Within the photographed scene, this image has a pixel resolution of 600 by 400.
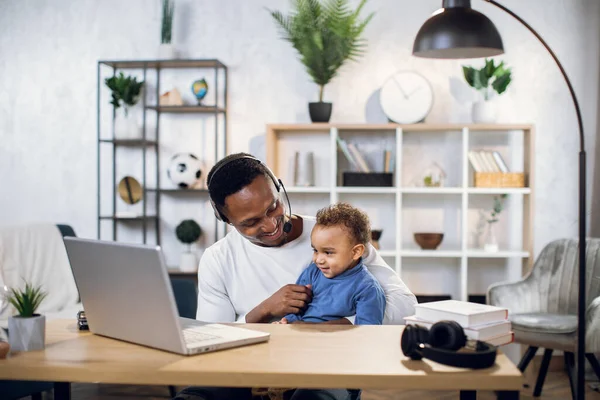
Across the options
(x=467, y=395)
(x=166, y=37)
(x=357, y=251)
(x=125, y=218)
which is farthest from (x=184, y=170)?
(x=467, y=395)

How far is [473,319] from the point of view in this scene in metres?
1.52

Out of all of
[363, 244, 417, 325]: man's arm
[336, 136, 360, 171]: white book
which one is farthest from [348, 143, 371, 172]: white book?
[363, 244, 417, 325]: man's arm

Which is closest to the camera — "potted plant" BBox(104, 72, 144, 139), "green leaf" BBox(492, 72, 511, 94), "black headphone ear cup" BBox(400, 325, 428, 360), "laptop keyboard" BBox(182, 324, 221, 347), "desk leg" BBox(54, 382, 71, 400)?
"black headphone ear cup" BBox(400, 325, 428, 360)

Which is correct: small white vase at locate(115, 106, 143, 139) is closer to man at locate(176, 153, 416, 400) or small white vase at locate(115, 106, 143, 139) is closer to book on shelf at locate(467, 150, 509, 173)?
book on shelf at locate(467, 150, 509, 173)

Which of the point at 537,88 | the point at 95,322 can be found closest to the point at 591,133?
the point at 537,88

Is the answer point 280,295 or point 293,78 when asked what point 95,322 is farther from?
point 293,78

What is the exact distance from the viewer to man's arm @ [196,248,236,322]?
7.39ft

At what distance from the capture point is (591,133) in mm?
4742

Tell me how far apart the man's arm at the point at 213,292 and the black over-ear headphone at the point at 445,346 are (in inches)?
36.1

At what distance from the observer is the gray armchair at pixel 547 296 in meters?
3.80

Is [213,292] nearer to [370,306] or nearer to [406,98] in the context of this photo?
[370,306]

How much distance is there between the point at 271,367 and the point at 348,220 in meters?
0.84

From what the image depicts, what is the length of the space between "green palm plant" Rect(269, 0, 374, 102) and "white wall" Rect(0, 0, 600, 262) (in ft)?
1.04

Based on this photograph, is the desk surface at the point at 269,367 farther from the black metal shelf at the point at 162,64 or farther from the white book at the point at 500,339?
the black metal shelf at the point at 162,64
